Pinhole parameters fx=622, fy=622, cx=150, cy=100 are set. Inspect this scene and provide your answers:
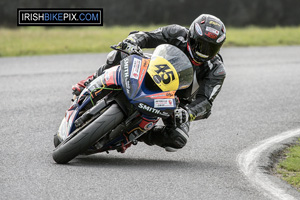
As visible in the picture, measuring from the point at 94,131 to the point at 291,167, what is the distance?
7.34 ft

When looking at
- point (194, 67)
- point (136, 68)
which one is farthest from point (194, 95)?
point (136, 68)

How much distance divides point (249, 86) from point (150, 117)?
22.2ft

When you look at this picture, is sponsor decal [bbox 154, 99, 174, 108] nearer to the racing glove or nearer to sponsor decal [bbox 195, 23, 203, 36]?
the racing glove

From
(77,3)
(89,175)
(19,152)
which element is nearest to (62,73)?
(19,152)

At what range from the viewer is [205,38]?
6.59m

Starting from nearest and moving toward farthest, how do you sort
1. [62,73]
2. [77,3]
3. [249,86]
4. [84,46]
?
1. [249,86]
2. [62,73]
3. [84,46]
4. [77,3]

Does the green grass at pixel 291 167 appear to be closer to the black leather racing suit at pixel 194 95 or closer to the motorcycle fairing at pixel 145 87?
the black leather racing suit at pixel 194 95

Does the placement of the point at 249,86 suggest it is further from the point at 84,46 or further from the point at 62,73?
the point at 84,46

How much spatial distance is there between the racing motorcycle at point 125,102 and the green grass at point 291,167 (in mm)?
1337

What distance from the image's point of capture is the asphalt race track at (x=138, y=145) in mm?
5293

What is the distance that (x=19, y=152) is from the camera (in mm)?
6641

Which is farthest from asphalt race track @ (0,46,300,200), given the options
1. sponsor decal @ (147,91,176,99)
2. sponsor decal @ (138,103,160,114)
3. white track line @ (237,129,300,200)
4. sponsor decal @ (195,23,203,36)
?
sponsor decal @ (195,23,203,36)

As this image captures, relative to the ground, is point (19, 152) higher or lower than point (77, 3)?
higher

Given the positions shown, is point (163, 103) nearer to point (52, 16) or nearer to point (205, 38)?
point (205, 38)
